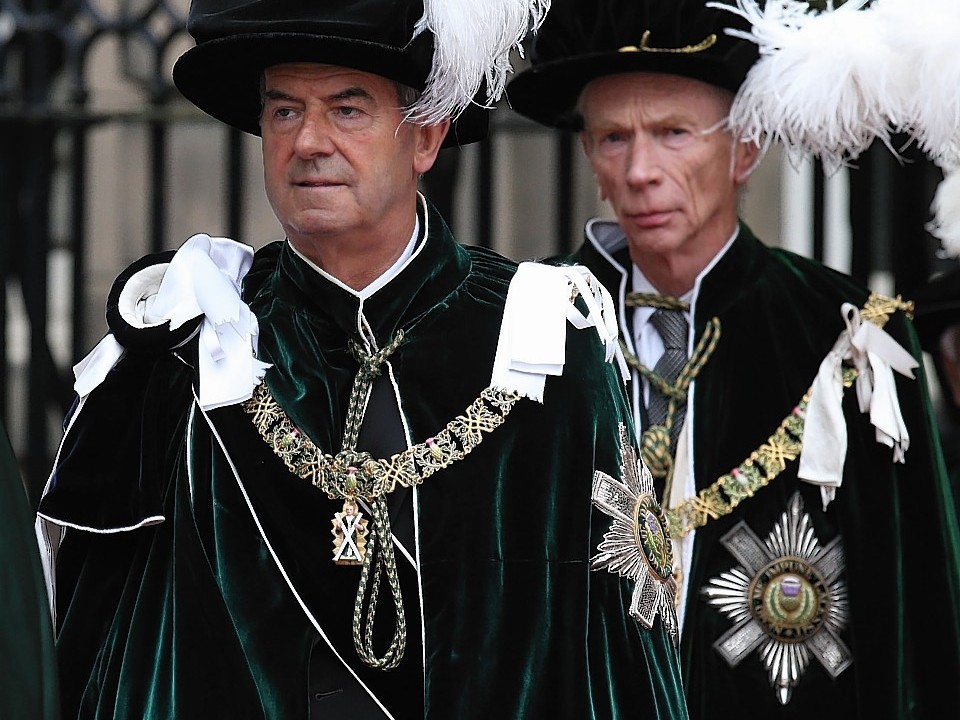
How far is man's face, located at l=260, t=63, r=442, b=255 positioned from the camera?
3021 mm

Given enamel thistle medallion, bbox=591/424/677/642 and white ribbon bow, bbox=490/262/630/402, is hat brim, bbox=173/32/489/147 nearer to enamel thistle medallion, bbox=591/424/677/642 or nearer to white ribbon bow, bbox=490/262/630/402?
white ribbon bow, bbox=490/262/630/402

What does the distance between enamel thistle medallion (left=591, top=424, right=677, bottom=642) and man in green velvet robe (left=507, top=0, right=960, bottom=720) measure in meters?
0.64

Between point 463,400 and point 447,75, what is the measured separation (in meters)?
0.52

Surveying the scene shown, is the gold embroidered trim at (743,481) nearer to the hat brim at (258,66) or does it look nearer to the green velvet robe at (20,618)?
the hat brim at (258,66)

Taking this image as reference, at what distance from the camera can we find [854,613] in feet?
12.1

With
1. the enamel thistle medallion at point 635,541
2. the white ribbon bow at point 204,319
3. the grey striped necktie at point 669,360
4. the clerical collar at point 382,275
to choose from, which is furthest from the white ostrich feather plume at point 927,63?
the white ribbon bow at point 204,319

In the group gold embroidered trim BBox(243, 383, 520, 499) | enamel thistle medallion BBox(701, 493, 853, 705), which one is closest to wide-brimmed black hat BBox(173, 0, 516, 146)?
gold embroidered trim BBox(243, 383, 520, 499)

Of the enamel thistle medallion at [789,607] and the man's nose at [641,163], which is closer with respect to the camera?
the enamel thistle medallion at [789,607]

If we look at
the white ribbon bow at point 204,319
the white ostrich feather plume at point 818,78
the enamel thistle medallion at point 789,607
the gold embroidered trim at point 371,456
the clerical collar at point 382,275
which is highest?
the white ostrich feather plume at point 818,78

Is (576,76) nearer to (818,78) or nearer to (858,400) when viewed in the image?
(818,78)

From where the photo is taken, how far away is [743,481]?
379 centimetres

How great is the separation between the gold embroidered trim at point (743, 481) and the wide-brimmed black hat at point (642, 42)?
2.30 feet

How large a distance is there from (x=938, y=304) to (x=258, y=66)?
1.92m

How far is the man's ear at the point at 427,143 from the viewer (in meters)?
3.16
